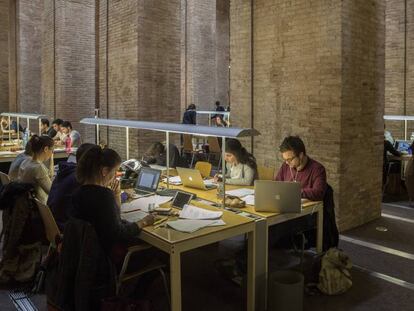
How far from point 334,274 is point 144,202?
1.93 meters

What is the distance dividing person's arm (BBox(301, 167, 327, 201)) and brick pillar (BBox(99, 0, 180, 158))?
536 cm

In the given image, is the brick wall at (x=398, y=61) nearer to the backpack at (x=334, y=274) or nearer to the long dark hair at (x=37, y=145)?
the backpack at (x=334, y=274)

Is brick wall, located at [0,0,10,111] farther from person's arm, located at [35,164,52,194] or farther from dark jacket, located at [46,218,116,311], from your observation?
dark jacket, located at [46,218,116,311]

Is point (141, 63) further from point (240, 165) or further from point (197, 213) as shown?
point (197, 213)

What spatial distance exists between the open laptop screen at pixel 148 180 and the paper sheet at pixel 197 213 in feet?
3.06

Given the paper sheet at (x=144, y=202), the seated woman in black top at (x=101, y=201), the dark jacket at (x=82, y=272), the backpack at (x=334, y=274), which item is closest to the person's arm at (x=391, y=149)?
the backpack at (x=334, y=274)

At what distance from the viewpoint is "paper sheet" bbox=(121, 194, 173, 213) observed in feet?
13.8

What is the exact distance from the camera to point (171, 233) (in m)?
3.38

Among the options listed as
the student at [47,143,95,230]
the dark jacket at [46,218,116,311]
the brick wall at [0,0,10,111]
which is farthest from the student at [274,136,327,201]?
the brick wall at [0,0,10,111]

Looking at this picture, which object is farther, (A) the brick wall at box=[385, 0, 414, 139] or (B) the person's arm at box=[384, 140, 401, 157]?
(A) the brick wall at box=[385, 0, 414, 139]

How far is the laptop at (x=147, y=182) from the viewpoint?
16.1 ft

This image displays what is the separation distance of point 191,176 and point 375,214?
3.41 m

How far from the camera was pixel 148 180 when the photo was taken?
5000 mm

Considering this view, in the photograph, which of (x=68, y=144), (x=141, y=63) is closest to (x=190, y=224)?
(x=68, y=144)
